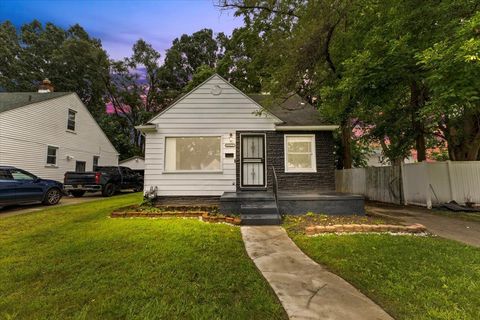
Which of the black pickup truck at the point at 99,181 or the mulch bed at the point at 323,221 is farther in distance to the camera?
the black pickup truck at the point at 99,181

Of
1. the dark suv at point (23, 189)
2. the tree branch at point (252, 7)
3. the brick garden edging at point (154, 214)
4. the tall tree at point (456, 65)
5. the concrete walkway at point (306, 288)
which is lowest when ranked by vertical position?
the concrete walkway at point (306, 288)

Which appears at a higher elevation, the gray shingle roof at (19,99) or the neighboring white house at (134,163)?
the gray shingle roof at (19,99)

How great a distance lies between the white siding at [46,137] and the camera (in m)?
13.3

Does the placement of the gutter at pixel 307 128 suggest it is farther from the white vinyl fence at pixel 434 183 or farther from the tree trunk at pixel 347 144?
the white vinyl fence at pixel 434 183

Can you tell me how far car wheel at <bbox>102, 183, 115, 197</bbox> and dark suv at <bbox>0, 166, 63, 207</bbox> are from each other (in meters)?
3.42

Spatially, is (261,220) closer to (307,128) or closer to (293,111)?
(307,128)

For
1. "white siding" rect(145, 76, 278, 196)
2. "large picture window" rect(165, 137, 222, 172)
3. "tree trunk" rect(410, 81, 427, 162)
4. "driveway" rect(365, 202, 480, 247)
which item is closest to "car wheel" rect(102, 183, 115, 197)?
"white siding" rect(145, 76, 278, 196)

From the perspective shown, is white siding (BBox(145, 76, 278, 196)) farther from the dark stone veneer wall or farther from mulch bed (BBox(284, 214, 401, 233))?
mulch bed (BBox(284, 214, 401, 233))

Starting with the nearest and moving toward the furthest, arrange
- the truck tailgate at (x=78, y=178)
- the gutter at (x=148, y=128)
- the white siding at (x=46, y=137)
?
the gutter at (x=148, y=128) < the white siding at (x=46, y=137) < the truck tailgate at (x=78, y=178)

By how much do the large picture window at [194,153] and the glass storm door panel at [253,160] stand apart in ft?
3.11

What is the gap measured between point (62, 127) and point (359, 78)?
57.0ft

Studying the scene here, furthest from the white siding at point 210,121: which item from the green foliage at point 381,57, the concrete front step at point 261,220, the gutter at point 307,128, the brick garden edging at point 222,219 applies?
the concrete front step at point 261,220

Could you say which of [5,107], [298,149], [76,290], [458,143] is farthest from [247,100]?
[5,107]

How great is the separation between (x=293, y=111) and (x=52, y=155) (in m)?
14.9
